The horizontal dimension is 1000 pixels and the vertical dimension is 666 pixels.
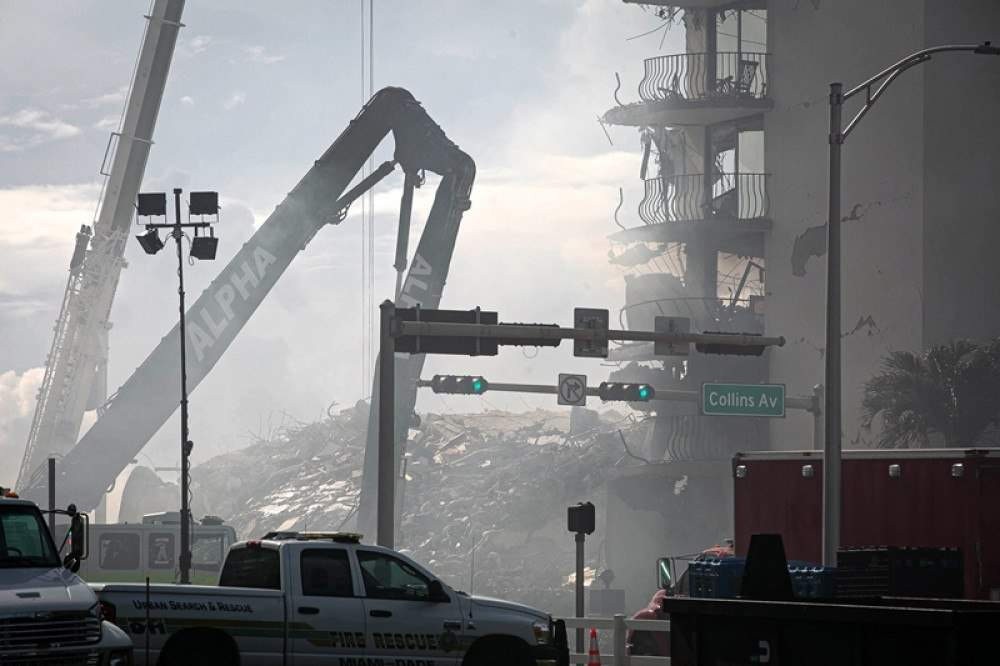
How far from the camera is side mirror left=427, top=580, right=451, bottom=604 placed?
1789 centimetres

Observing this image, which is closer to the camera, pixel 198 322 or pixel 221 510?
pixel 198 322

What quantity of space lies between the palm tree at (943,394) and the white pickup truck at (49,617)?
44948mm

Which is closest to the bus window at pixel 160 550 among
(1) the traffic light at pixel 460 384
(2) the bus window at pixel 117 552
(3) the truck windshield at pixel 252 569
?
(2) the bus window at pixel 117 552

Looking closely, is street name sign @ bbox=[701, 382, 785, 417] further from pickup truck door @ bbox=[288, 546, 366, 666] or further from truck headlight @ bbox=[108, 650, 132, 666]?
truck headlight @ bbox=[108, 650, 132, 666]

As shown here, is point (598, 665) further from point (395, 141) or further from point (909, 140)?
point (909, 140)

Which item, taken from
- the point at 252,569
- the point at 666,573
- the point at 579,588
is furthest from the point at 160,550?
the point at 252,569

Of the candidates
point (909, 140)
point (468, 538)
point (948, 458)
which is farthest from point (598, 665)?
point (468, 538)

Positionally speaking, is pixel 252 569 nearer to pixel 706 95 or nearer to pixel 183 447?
pixel 183 447

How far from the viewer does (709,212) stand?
71.2 metres

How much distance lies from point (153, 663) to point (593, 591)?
2107 inches

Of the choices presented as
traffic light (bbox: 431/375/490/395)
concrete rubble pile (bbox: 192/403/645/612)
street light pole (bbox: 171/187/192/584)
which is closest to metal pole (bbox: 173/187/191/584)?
street light pole (bbox: 171/187/192/584)

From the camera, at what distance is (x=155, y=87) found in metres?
60.7

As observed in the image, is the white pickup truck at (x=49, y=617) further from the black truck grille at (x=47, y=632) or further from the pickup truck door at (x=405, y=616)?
the pickup truck door at (x=405, y=616)

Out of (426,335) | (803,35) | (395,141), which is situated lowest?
(426,335)
